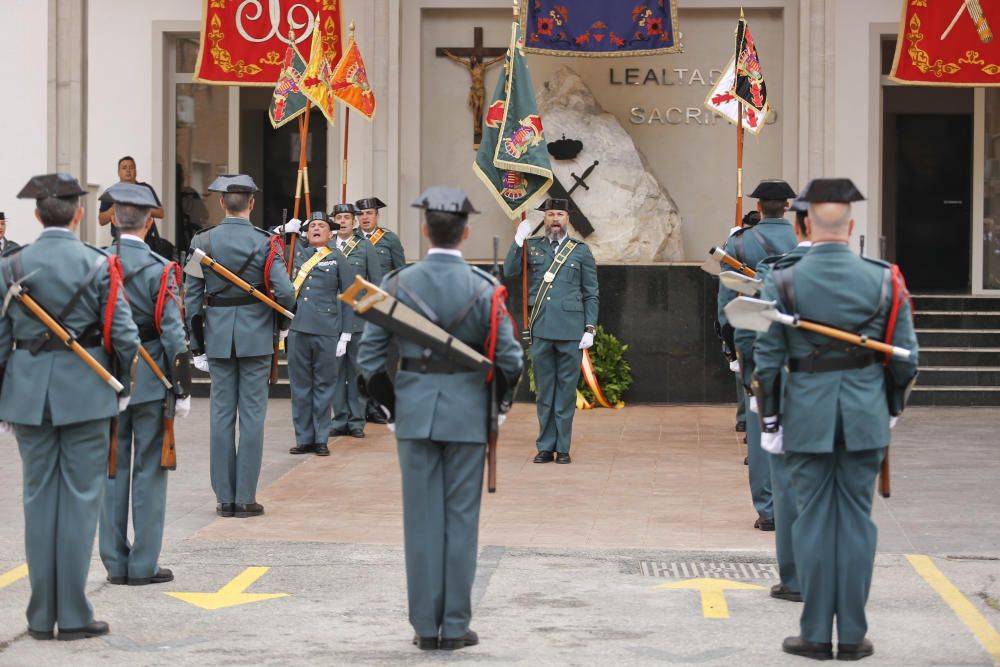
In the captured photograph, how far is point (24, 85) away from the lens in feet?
60.0

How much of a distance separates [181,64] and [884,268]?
48.9 feet

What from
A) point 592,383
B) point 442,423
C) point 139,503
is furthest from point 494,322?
point 592,383

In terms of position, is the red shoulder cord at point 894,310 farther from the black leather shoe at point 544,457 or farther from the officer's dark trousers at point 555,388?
the black leather shoe at point 544,457

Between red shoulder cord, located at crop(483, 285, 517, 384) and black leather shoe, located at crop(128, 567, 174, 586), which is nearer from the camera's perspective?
red shoulder cord, located at crop(483, 285, 517, 384)

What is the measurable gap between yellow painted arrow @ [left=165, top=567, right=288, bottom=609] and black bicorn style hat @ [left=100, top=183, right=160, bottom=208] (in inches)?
73.1

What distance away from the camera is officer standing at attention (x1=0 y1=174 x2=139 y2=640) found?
266 inches

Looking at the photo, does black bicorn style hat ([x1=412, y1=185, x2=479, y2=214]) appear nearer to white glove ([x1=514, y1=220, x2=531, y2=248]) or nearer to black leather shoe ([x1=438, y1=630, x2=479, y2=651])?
black leather shoe ([x1=438, y1=630, x2=479, y2=651])

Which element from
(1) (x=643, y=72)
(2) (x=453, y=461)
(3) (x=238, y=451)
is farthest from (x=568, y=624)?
(1) (x=643, y=72)

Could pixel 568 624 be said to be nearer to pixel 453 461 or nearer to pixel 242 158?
pixel 453 461

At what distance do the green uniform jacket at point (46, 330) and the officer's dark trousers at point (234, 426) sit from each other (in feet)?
10.2

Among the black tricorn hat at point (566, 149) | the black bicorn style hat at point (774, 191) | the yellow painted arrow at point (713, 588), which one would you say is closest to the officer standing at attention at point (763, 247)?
the black bicorn style hat at point (774, 191)

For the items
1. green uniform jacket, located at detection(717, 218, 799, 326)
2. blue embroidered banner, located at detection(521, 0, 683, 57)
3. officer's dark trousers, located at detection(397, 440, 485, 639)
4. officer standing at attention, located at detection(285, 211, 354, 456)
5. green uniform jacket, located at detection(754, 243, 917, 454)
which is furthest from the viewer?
blue embroidered banner, located at detection(521, 0, 683, 57)

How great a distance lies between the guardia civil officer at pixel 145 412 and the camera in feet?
25.7

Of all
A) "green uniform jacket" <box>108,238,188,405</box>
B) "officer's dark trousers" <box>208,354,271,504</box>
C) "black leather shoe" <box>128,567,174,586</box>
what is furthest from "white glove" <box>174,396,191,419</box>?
"officer's dark trousers" <box>208,354,271,504</box>
